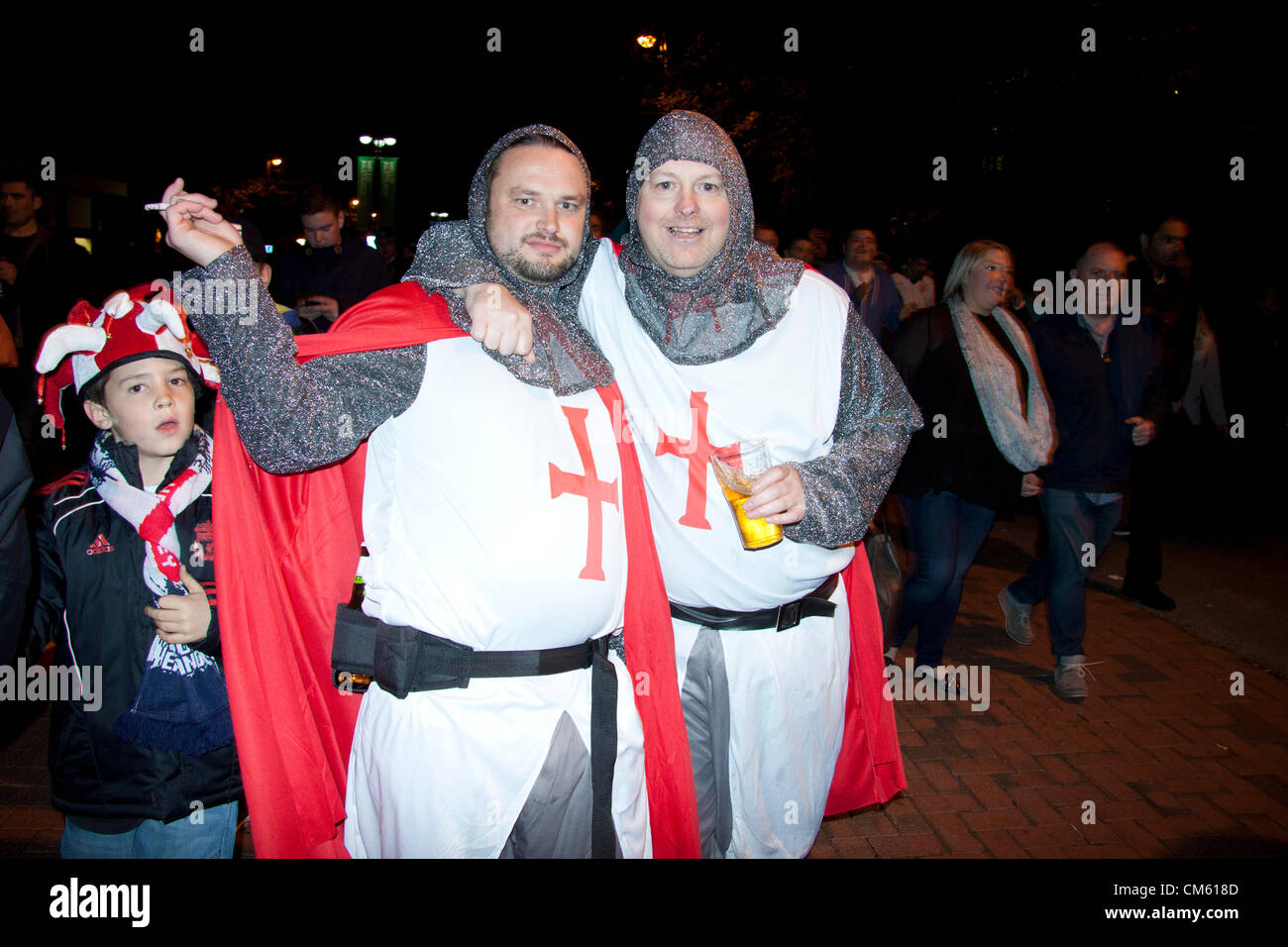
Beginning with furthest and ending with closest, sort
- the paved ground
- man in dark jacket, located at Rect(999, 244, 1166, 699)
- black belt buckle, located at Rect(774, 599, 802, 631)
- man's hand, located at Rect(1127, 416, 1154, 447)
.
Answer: man's hand, located at Rect(1127, 416, 1154, 447)
man in dark jacket, located at Rect(999, 244, 1166, 699)
the paved ground
black belt buckle, located at Rect(774, 599, 802, 631)

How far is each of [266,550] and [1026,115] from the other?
37.0 ft

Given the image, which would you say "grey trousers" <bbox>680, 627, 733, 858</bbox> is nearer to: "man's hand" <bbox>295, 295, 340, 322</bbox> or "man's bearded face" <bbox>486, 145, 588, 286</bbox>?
"man's bearded face" <bbox>486, 145, 588, 286</bbox>

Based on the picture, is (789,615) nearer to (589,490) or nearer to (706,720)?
(706,720)

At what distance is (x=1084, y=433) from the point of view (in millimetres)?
4418

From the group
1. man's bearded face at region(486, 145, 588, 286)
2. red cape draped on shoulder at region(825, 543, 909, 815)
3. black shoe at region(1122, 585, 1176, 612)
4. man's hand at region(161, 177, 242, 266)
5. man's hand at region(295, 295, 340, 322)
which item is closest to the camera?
man's hand at region(161, 177, 242, 266)

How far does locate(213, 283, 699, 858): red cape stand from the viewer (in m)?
2.07

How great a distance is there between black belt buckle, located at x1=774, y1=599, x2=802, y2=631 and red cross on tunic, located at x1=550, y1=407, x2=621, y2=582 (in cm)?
60

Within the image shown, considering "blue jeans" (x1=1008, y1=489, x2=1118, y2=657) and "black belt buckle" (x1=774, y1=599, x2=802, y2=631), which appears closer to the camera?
"black belt buckle" (x1=774, y1=599, x2=802, y2=631)

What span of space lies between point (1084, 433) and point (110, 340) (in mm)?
4146

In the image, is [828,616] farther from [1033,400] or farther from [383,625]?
[1033,400]

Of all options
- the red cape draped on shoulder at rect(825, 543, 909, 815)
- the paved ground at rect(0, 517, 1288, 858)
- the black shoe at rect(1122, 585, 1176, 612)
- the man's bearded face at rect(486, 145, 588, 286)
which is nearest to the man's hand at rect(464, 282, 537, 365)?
the man's bearded face at rect(486, 145, 588, 286)

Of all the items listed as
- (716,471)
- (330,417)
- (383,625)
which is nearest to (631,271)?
(716,471)

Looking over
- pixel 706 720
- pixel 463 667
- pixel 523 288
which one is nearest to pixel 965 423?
pixel 706 720

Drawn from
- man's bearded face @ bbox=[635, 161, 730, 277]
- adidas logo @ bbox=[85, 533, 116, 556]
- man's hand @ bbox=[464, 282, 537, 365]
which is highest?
man's bearded face @ bbox=[635, 161, 730, 277]
